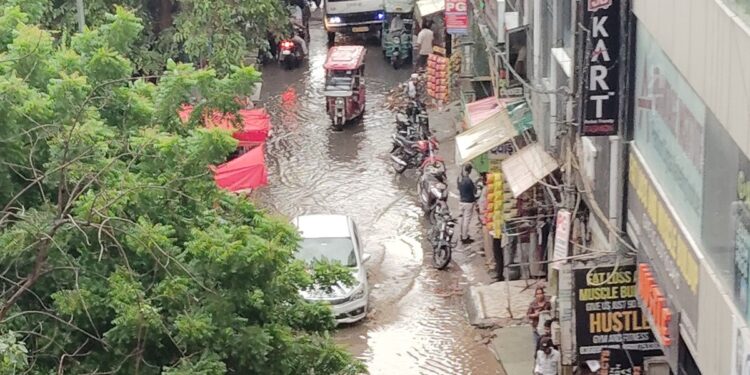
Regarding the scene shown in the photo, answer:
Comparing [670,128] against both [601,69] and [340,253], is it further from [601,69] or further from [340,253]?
[340,253]

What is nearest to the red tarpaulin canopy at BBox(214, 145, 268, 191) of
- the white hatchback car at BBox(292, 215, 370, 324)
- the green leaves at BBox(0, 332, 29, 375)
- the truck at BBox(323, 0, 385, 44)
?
the white hatchback car at BBox(292, 215, 370, 324)

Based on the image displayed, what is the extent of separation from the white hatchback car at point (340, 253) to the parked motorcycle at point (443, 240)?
112 centimetres

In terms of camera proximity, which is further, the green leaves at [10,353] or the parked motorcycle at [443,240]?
the parked motorcycle at [443,240]

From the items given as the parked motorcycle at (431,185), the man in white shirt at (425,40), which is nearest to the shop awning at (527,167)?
the parked motorcycle at (431,185)

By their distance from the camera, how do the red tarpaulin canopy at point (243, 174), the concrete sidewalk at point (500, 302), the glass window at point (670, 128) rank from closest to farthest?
the glass window at point (670, 128)
the concrete sidewalk at point (500, 302)
the red tarpaulin canopy at point (243, 174)

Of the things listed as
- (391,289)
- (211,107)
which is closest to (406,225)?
(391,289)

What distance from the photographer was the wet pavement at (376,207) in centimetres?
1898

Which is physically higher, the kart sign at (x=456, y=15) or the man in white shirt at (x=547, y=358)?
the kart sign at (x=456, y=15)

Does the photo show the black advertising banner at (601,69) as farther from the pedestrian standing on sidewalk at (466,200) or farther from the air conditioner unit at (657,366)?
the pedestrian standing on sidewalk at (466,200)

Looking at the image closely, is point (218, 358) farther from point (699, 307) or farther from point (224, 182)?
point (224, 182)

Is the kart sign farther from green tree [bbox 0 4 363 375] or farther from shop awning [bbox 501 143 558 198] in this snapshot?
green tree [bbox 0 4 363 375]

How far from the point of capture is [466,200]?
22734 millimetres

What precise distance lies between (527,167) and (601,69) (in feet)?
14.8

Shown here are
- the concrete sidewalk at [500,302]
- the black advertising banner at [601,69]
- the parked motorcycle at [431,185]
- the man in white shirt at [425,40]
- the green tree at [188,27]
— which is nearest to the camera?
the black advertising banner at [601,69]
